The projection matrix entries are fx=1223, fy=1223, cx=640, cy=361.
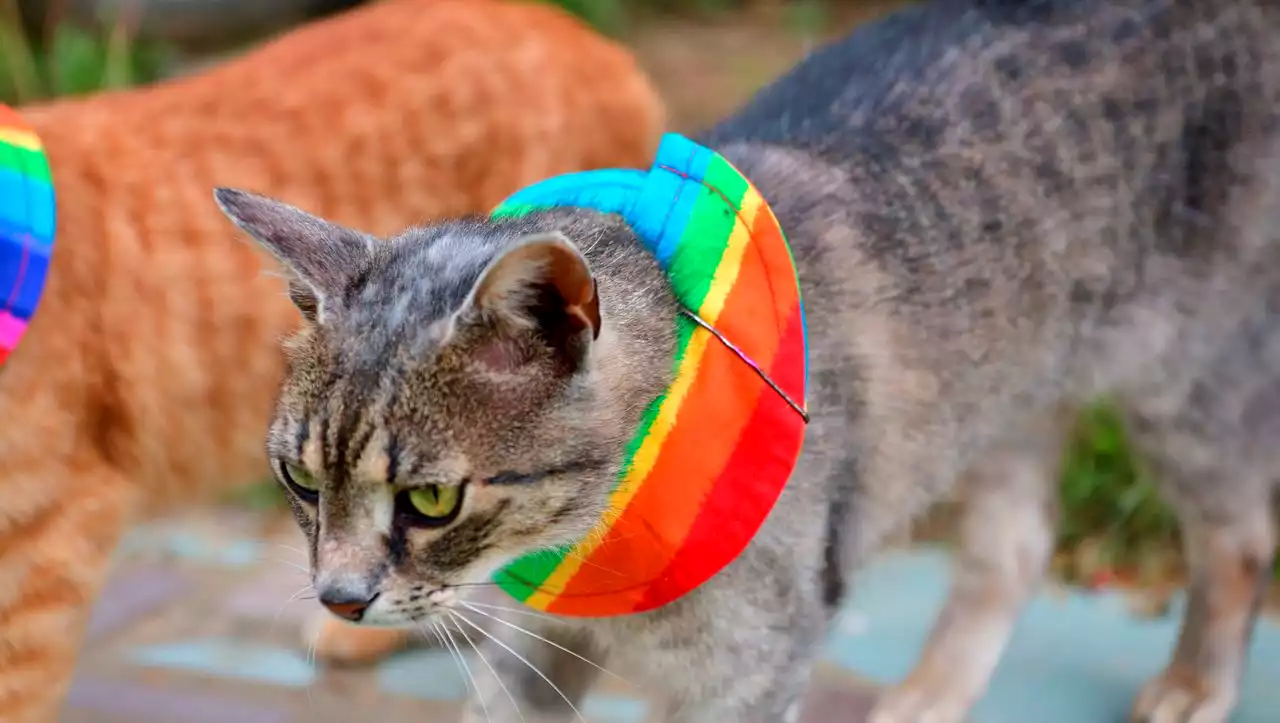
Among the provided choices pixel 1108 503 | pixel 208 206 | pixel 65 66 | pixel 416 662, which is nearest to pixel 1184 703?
pixel 1108 503

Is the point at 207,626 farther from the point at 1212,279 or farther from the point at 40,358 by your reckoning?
the point at 1212,279

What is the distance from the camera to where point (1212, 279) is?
218cm

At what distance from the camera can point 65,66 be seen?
179 inches

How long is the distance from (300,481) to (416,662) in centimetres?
133

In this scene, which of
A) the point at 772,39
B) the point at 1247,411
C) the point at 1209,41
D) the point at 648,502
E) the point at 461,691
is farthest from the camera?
the point at 772,39

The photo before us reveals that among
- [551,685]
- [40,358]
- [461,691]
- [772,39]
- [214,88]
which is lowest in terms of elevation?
[551,685]

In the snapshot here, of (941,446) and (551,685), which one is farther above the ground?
(941,446)

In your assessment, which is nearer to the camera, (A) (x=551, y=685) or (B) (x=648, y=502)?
(B) (x=648, y=502)

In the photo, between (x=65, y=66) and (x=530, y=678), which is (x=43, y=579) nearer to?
(x=530, y=678)

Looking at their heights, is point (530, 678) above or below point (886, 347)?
below

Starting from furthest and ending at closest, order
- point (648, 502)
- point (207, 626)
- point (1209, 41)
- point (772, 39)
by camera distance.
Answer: point (772, 39)
point (207, 626)
point (1209, 41)
point (648, 502)

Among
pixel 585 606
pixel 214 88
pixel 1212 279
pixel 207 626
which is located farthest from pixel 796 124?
pixel 207 626

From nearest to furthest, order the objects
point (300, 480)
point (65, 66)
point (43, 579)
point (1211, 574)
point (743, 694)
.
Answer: point (300, 480)
point (743, 694)
point (43, 579)
point (1211, 574)
point (65, 66)

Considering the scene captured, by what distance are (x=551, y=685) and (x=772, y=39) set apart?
13.9 feet
